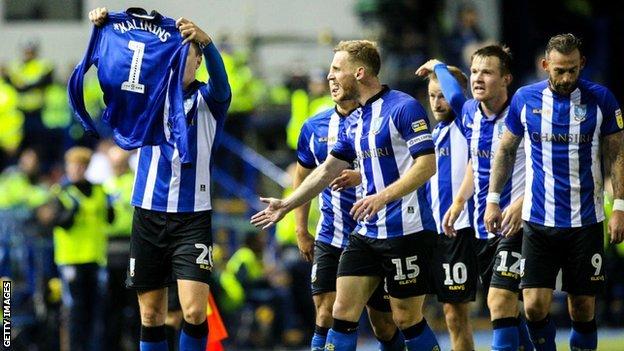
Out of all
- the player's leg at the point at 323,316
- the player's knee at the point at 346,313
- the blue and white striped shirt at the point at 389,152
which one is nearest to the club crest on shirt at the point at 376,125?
the blue and white striped shirt at the point at 389,152

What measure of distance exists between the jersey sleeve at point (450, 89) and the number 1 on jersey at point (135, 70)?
246 cm

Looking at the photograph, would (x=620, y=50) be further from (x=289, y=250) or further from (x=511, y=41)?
(x=289, y=250)

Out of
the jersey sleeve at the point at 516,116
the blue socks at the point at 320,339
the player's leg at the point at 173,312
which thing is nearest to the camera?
the jersey sleeve at the point at 516,116

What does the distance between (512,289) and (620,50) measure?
15782 mm

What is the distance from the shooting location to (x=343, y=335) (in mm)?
10086

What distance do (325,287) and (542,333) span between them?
1708 millimetres

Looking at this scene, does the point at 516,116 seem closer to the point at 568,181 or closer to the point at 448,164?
the point at 568,181

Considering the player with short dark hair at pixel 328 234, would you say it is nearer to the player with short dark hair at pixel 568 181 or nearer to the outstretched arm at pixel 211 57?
the outstretched arm at pixel 211 57

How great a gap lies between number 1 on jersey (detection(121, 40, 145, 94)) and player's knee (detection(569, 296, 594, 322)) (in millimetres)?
3535

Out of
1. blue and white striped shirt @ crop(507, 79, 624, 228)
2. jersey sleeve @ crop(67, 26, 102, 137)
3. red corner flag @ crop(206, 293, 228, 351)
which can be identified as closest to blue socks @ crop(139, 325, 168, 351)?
red corner flag @ crop(206, 293, 228, 351)

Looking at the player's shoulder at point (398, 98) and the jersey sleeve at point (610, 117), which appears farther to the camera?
the jersey sleeve at point (610, 117)

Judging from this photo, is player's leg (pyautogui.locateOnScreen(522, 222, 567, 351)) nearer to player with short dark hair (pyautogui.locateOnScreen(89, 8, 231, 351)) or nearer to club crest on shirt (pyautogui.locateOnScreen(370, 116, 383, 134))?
club crest on shirt (pyautogui.locateOnScreen(370, 116, 383, 134))

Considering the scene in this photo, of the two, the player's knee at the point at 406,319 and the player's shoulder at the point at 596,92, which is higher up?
the player's shoulder at the point at 596,92

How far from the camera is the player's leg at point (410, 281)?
33.1 ft
